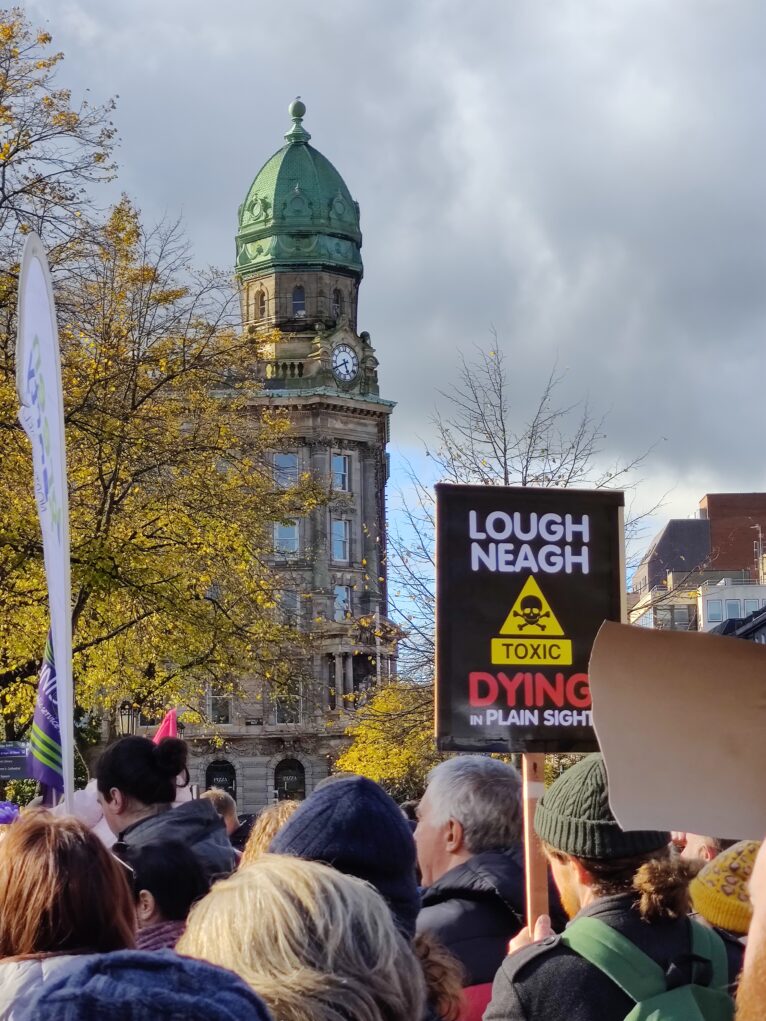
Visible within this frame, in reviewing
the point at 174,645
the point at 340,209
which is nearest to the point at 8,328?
the point at 174,645

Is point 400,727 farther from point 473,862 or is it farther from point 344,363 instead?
point 344,363

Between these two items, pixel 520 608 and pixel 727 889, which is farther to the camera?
pixel 520 608

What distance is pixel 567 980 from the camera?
11.9ft

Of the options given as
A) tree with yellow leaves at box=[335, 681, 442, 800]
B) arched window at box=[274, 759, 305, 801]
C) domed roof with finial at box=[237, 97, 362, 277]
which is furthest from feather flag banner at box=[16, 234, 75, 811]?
domed roof with finial at box=[237, 97, 362, 277]

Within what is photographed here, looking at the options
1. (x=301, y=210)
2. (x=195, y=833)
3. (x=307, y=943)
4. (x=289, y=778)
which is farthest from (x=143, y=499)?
(x=301, y=210)

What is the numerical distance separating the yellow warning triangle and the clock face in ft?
276

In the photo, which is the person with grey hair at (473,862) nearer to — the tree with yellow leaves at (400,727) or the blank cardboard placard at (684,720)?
the blank cardboard placard at (684,720)

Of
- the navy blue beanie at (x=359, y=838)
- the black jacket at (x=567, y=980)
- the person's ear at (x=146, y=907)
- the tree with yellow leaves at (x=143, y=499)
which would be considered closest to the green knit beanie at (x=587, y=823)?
the black jacket at (x=567, y=980)

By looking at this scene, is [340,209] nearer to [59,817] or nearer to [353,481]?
[353,481]

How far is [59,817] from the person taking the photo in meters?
3.38

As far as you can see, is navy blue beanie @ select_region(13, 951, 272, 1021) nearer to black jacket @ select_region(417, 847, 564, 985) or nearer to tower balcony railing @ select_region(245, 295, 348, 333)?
black jacket @ select_region(417, 847, 564, 985)

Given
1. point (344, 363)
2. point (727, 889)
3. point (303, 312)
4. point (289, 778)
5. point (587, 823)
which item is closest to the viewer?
point (587, 823)

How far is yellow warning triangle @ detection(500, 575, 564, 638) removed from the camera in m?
5.35

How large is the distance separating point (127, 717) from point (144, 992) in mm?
31260
